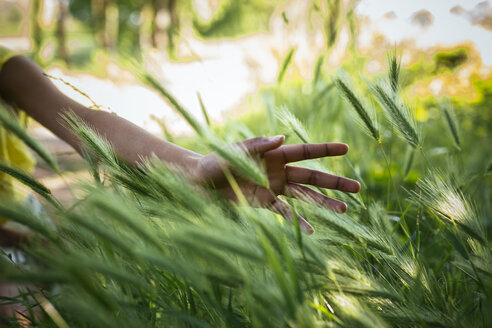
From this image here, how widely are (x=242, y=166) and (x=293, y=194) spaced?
239 mm

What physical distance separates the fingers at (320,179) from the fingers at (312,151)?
4 cm

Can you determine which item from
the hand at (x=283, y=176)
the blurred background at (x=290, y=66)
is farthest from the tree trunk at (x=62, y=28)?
the hand at (x=283, y=176)

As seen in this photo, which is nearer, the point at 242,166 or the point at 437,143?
the point at 242,166

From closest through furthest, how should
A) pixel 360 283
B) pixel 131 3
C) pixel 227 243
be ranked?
pixel 227 243 < pixel 360 283 < pixel 131 3

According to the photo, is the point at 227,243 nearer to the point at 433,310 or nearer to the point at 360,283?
the point at 360,283

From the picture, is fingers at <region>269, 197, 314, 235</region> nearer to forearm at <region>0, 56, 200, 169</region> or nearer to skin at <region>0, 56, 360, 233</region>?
skin at <region>0, 56, 360, 233</region>

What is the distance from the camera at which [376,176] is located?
1518mm

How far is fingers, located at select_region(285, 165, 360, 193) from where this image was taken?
733 millimetres

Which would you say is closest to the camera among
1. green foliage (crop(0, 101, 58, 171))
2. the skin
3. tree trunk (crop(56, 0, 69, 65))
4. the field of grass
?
the field of grass

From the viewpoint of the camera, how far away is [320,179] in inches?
30.1

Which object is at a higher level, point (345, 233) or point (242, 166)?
point (242, 166)

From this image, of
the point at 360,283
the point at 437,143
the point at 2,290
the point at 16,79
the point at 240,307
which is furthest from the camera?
the point at 437,143

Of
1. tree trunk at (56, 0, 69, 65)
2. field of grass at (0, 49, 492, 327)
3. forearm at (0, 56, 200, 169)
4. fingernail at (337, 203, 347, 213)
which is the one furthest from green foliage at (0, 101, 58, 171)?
tree trunk at (56, 0, 69, 65)

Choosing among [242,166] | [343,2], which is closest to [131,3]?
[343,2]
